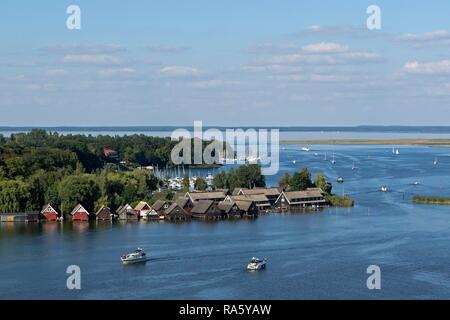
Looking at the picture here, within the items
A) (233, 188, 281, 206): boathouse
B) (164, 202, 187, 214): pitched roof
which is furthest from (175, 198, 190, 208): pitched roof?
(233, 188, 281, 206): boathouse

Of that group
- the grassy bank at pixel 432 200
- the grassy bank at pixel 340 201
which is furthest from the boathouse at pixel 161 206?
the grassy bank at pixel 432 200

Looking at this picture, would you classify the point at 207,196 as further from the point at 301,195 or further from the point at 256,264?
the point at 256,264

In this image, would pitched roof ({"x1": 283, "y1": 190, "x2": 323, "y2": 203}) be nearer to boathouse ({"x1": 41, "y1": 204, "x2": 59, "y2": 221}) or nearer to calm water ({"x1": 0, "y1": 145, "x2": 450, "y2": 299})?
calm water ({"x1": 0, "y1": 145, "x2": 450, "y2": 299})

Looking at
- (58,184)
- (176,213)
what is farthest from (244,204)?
(58,184)


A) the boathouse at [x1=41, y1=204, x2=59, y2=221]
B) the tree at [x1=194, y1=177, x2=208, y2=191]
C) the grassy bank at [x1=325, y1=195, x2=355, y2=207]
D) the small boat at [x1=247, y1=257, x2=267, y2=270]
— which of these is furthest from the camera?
the tree at [x1=194, y1=177, x2=208, y2=191]

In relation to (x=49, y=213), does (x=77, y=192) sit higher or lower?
higher
